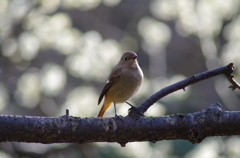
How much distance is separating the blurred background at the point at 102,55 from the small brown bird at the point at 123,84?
174cm

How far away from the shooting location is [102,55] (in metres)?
9.34

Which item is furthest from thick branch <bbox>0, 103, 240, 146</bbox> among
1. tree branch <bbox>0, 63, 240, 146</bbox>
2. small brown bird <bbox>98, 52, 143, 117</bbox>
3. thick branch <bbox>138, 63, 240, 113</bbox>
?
small brown bird <bbox>98, 52, 143, 117</bbox>

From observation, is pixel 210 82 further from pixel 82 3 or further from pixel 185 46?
pixel 82 3

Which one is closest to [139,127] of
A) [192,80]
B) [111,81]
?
[192,80]

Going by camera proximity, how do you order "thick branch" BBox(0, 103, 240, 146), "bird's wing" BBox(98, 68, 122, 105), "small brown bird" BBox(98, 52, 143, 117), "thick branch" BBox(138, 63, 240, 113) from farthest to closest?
"bird's wing" BBox(98, 68, 122, 105), "small brown bird" BBox(98, 52, 143, 117), "thick branch" BBox(138, 63, 240, 113), "thick branch" BBox(0, 103, 240, 146)

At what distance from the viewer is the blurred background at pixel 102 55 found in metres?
7.73

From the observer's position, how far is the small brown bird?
5.14 m

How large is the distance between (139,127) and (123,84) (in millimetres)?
2116

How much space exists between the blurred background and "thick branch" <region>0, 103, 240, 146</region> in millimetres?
3734

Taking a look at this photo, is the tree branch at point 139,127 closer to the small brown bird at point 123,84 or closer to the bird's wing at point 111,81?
the small brown bird at point 123,84

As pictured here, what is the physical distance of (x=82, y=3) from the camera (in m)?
10.7

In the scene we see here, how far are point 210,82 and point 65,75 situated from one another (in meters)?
4.02

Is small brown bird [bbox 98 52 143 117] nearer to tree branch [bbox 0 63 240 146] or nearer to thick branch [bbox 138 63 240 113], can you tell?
thick branch [bbox 138 63 240 113]

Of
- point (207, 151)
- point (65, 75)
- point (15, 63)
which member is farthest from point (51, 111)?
point (207, 151)
